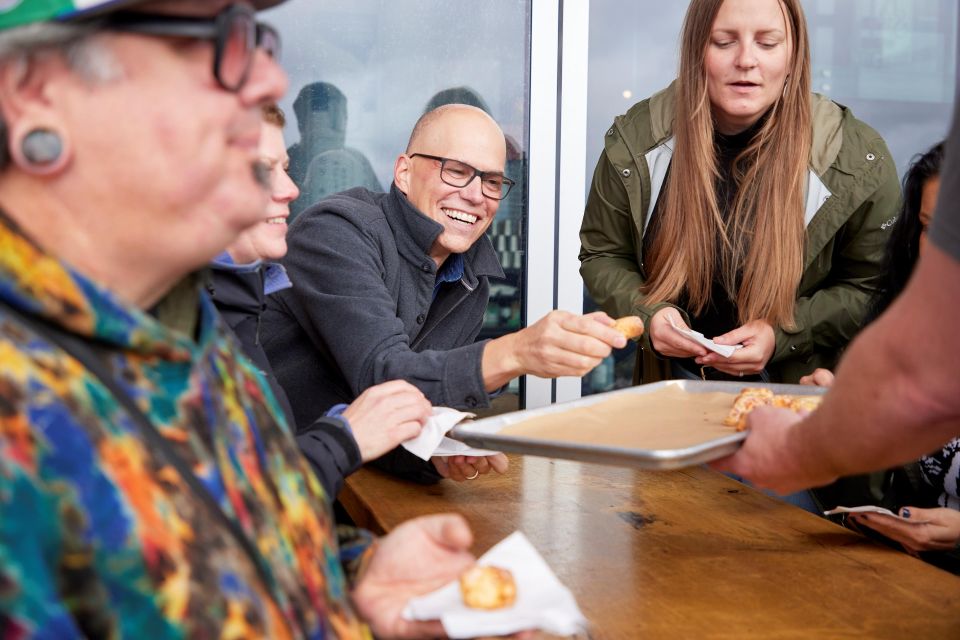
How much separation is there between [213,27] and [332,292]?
5.59ft

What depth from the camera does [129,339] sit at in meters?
1.01

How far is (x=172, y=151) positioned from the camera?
1.04 m

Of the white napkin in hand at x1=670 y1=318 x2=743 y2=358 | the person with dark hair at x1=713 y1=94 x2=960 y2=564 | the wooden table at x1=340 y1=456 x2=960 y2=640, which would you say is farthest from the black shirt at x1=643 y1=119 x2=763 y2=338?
the person with dark hair at x1=713 y1=94 x2=960 y2=564

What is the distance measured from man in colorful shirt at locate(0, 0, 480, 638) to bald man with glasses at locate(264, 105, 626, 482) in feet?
4.36

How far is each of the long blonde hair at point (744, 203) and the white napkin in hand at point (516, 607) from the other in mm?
1835

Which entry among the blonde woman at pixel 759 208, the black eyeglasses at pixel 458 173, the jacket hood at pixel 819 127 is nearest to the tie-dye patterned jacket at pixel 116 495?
the black eyeglasses at pixel 458 173

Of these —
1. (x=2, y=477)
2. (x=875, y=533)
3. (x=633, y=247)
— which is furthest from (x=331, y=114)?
(x=2, y=477)

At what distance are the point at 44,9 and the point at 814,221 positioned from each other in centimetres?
267

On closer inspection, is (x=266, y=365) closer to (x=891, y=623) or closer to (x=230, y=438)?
(x=230, y=438)

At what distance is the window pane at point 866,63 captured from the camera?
5461 millimetres

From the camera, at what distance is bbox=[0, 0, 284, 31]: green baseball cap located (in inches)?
38.7

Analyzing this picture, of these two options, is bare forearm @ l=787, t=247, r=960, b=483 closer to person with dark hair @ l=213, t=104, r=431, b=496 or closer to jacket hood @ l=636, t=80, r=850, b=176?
person with dark hair @ l=213, t=104, r=431, b=496

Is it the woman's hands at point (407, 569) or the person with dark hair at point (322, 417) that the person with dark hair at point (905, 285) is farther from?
the woman's hands at point (407, 569)

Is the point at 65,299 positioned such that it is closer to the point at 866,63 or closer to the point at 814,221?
the point at 814,221
